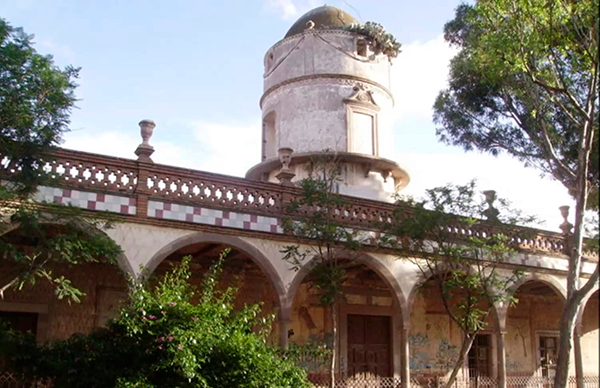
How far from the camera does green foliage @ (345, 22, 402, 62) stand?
18969 millimetres

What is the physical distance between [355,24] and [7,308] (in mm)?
11664

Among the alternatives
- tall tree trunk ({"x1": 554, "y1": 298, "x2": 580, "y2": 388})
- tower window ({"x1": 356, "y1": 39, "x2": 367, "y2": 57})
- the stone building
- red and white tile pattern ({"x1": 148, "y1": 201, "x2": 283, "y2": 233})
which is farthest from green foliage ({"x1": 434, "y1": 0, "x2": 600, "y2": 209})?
tower window ({"x1": 356, "y1": 39, "x2": 367, "y2": 57})

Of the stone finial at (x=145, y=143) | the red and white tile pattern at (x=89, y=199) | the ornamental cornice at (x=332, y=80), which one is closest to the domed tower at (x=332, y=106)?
the ornamental cornice at (x=332, y=80)

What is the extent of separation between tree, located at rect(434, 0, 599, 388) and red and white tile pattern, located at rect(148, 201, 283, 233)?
4.17m

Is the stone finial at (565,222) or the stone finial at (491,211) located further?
the stone finial at (565,222)

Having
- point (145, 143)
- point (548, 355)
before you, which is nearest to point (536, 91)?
point (145, 143)

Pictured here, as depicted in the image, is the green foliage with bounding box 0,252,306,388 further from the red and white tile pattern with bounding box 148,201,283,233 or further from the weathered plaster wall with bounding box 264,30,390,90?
the weathered plaster wall with bounding box 264,30,390,90

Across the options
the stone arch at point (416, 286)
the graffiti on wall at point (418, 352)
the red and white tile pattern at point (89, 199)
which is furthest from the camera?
the graffiti on wall at point (418, 352)

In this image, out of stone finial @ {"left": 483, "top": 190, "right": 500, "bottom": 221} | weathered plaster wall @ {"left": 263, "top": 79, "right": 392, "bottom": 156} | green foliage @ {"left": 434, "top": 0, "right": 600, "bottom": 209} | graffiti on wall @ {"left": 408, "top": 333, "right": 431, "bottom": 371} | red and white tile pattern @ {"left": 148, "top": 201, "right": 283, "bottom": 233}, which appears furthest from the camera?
weathered plaster wall @ {"left": 263, "top": 79, "right": 392, "bottom": 156}

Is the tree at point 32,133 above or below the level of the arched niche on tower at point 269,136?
below

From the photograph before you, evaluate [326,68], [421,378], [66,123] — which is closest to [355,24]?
[326,68]

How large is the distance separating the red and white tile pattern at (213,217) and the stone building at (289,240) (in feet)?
0.07

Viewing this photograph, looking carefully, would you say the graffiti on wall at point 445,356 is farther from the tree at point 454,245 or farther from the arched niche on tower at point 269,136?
the arched niche on tower at point 269,136

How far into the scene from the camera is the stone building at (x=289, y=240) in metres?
11.8
